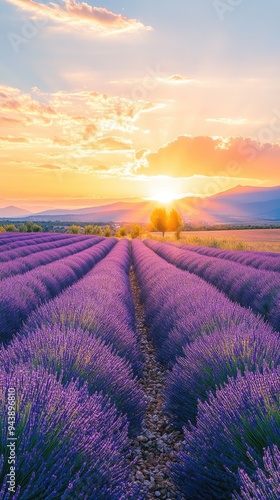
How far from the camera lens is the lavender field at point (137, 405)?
5.24 feet

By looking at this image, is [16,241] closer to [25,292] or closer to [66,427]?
[25,292]

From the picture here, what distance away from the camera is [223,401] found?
2.25 metres

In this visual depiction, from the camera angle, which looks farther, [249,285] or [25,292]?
[249,285]

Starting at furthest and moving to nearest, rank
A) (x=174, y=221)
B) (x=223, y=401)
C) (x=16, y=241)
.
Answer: (x=174, y=221) < (x=16, y=241) < (x=223, y=401)

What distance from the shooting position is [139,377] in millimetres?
4508

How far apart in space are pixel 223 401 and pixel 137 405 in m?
1.00

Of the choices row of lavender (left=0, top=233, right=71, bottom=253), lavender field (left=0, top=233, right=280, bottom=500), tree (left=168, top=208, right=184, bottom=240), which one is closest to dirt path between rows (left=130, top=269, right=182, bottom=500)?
lavender field (left=0, top=233, right=280, bottom=500)

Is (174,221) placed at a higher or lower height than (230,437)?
lower

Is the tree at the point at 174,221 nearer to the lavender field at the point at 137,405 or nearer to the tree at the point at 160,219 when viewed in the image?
the tree at the point at 160,219

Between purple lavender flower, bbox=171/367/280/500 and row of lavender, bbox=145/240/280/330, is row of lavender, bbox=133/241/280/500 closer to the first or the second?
purple lavender flower, bbox=171/367/280/500

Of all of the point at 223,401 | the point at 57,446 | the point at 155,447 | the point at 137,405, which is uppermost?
the point at 57,446

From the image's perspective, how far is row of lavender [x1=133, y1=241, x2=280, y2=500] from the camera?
194 centimetres

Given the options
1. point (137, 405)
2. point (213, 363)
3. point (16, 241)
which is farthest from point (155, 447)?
point (16, 241)
